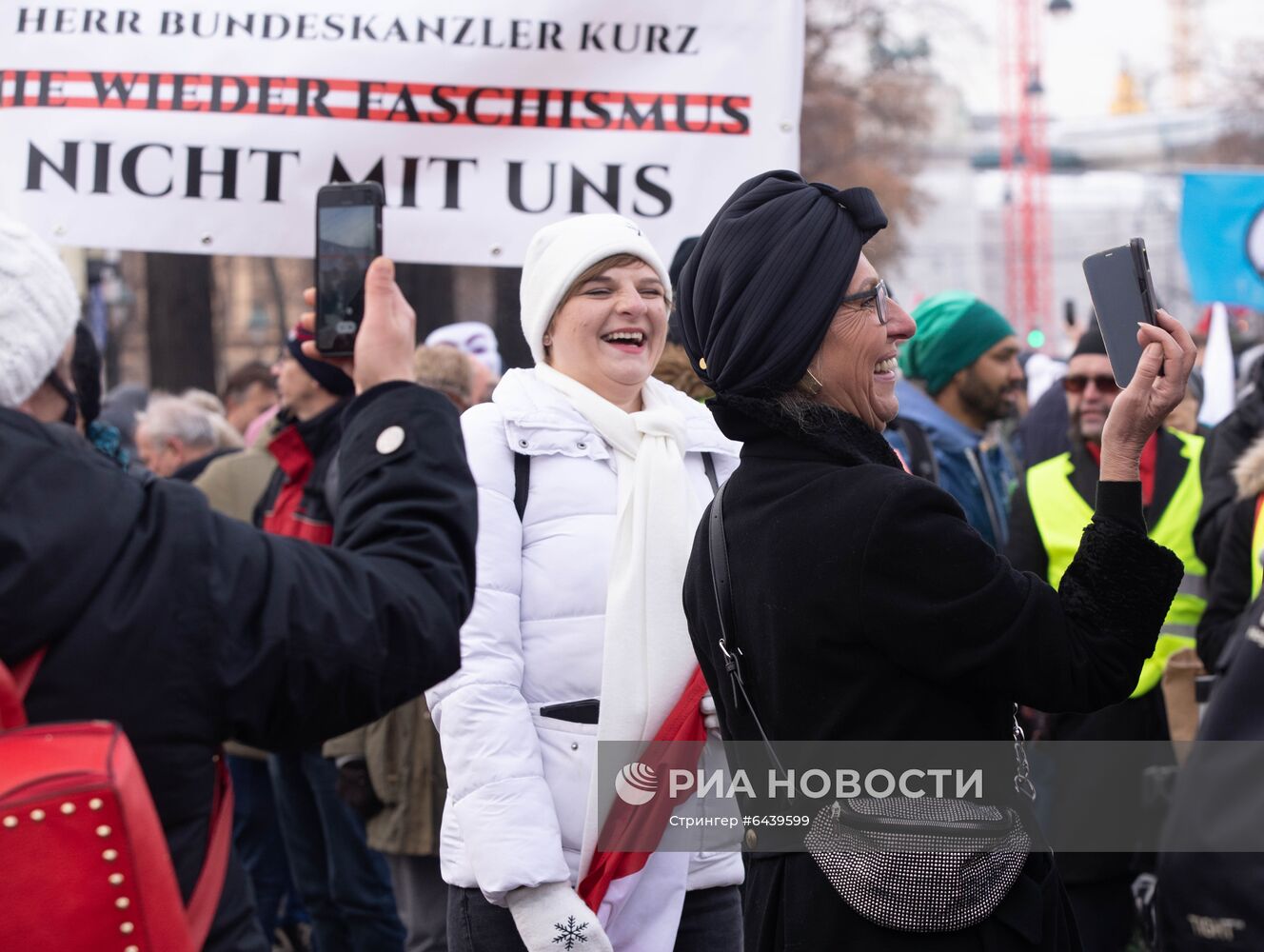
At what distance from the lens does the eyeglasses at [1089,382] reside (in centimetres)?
541

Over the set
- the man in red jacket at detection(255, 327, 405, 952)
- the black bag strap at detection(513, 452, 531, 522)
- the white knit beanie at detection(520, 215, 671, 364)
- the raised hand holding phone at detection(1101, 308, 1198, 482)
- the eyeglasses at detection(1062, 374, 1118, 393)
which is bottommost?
the man in red jacket at detection(255, 327, 405, 952)

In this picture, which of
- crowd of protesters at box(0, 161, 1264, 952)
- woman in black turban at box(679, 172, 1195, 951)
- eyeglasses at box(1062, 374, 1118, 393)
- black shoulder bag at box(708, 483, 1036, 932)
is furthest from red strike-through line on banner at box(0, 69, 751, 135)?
black shoulder bag at box(708, 483, 1036, 932)

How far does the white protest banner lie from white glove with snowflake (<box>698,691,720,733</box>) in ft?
4.72

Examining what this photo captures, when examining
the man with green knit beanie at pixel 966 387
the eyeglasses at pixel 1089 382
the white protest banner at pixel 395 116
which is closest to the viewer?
the white protest banner at pixel 395 116

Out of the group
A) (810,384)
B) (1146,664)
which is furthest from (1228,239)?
(810,384)

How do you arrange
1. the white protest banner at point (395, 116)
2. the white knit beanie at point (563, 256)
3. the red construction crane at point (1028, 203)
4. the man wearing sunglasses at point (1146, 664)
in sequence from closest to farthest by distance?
the white knit beanie at point (563, 256)
the white protest banner at point (395, 116)
the man wearing sunglasses at point (1146, 664)
the red construction crane at point (1028, 203)

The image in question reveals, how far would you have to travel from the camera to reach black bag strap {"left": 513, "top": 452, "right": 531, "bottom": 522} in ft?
10.4

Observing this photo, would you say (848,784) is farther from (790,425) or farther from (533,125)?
(533,125)

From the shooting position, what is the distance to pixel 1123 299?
2480 millimetres

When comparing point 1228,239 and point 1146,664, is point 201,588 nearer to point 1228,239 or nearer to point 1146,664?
point 1146,664

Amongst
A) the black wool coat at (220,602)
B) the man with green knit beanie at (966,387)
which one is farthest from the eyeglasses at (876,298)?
the man with green knit beanie at (966,387)

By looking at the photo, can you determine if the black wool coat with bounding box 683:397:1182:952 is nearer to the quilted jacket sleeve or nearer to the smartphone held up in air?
the smartphone held up in air

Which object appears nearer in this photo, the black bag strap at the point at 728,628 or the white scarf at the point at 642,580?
the black bag strap at the point at 728,628

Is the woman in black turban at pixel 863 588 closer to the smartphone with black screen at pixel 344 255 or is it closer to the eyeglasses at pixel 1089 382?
the smartphone with black screen at pixel 344 255
